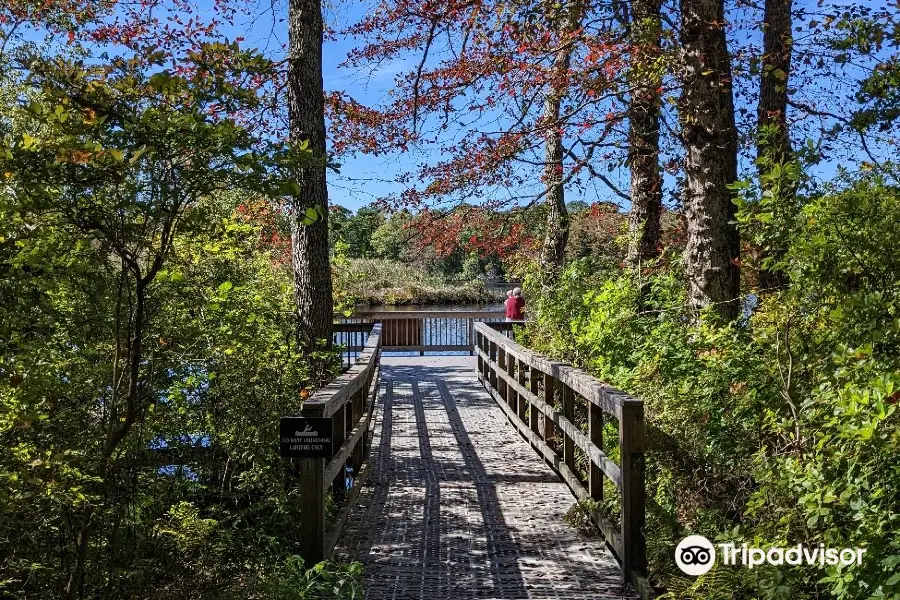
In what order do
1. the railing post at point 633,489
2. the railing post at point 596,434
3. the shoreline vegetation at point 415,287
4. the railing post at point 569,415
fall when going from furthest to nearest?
the shoreline vegetation at point 415,287 → the railing post at point 569,415 → the railing post at point 596,434 → the railing post at point 633,489

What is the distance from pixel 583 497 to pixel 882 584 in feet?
10.4

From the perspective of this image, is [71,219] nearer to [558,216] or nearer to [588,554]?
[588,554]

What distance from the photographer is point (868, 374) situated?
107 inches

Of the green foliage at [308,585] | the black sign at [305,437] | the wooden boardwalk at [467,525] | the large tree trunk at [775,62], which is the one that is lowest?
the wooden boardwalk at [467,525]

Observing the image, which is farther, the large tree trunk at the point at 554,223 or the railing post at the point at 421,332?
the railing post at the point at 421,332

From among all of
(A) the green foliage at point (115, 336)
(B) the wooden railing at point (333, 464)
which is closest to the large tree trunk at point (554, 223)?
(B) the wooden railing at point (333, 464)

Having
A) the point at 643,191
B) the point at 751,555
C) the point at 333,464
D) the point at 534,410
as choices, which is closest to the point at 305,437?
the point at 333,464

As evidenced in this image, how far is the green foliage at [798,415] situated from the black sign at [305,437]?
1955mm

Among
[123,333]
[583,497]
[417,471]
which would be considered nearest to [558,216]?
[417,471]

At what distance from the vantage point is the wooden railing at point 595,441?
13.5ft

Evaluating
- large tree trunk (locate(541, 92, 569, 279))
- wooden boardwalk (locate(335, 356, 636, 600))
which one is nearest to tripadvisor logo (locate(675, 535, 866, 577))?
wooden boardwalk (locate(335, 356, 636, 600))

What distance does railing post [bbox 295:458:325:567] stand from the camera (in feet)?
13.7

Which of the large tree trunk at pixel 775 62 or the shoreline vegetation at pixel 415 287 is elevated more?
the large tree trunk at pixel 775 62

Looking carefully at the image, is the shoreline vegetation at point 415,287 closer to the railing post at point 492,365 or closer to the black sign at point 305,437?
the railing post at point 492,365
